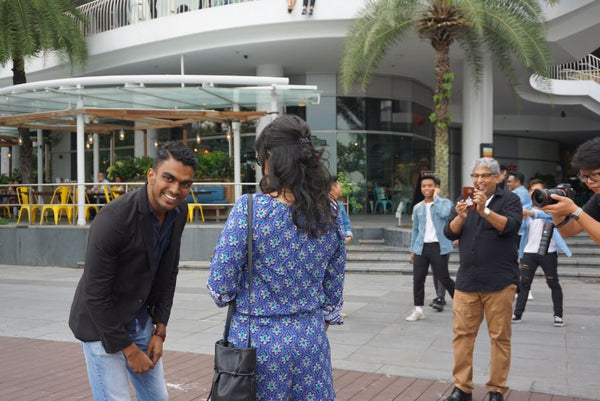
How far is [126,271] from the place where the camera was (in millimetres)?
2719

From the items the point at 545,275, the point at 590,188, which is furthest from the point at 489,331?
the point at 545,275

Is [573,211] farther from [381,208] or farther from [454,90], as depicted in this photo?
[454,90]

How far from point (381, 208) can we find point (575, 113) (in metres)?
11.4

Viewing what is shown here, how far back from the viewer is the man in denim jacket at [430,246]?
7371 mm

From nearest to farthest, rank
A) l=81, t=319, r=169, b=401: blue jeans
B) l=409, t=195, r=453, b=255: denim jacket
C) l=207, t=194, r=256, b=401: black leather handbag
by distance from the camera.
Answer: l=207, t=194, r=256, b=401: black leather handbag < l=81, t=319, r=169, b=401: blue jeans < l=409, t=195, r=453, b=255: denim jacket

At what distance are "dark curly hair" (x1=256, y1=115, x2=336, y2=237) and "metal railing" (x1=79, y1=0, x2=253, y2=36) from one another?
1591cm

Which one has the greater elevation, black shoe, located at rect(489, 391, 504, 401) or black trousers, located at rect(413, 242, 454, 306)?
black trousers, located at rect(413, 242, 454, 306)

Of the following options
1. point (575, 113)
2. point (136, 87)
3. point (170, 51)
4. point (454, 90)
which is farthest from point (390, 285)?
point (575, 113)

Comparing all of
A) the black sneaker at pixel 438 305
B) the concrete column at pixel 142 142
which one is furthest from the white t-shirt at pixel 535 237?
the concrete column at pixel 142 142

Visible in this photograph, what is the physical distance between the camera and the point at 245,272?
242 cm

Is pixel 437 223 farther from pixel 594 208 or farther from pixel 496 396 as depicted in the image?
pixel 594 208

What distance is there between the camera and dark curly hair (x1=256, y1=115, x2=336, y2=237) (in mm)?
2363

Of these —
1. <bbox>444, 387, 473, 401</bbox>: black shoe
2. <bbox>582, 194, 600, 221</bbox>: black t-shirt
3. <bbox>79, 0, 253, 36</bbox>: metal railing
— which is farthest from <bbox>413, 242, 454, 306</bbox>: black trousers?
<bbox>79, 0, 253, 36</bbox>: metal railing

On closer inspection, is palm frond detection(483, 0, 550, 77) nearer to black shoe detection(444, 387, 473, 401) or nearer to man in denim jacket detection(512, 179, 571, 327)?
man in denim jacket detection(512, 179, 571, 327)
